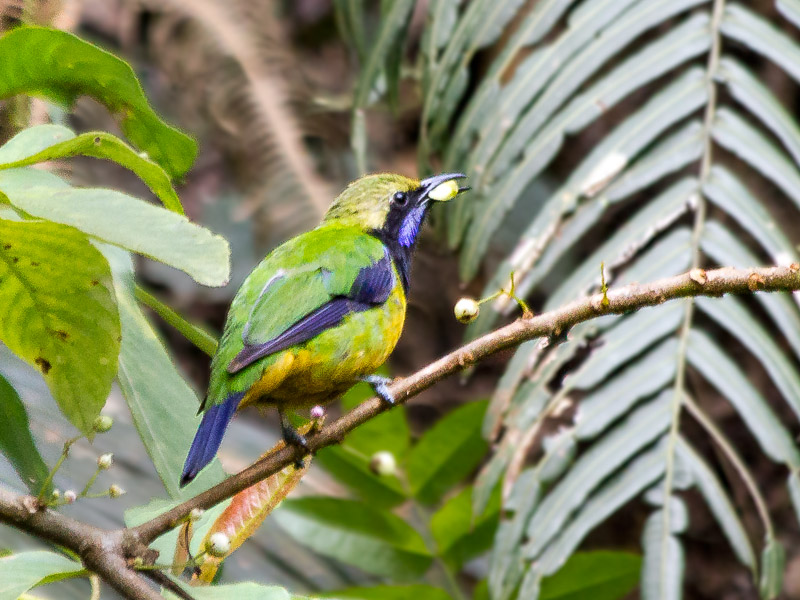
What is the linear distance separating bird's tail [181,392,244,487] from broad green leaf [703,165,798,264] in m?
1.83

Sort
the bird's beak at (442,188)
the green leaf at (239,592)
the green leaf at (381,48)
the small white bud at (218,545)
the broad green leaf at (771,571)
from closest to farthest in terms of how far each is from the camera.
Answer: the green leaf at (239,592), the small white bud at (218,545), the bird's beak at (442,188), the broad green leaf at (771,571), the green leaf at (381,48)

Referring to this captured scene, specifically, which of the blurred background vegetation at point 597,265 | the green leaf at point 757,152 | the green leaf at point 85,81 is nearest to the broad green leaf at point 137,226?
the green leaf at point 85,81

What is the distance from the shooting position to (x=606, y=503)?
272 centimetres

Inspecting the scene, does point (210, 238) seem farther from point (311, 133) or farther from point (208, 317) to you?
point (208, 317)

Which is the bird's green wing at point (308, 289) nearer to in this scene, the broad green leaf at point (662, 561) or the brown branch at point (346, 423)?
the brown branch at point (346, 423)

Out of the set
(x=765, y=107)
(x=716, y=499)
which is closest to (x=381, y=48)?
(x=765, y=107)

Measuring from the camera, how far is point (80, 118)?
480 cm

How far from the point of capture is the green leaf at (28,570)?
3.72ft

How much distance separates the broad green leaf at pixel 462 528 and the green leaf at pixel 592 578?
257 millimetres

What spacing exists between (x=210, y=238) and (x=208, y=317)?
458 cm

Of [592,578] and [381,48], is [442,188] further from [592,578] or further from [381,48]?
[592,578]

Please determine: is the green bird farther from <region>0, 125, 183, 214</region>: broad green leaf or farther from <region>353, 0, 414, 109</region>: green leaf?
<region>353, 0, 414, 109</region>: green leaf

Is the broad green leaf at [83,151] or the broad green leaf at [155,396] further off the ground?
the broad green leaf at [83,151]

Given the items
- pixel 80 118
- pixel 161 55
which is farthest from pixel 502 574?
pixel 161 55
